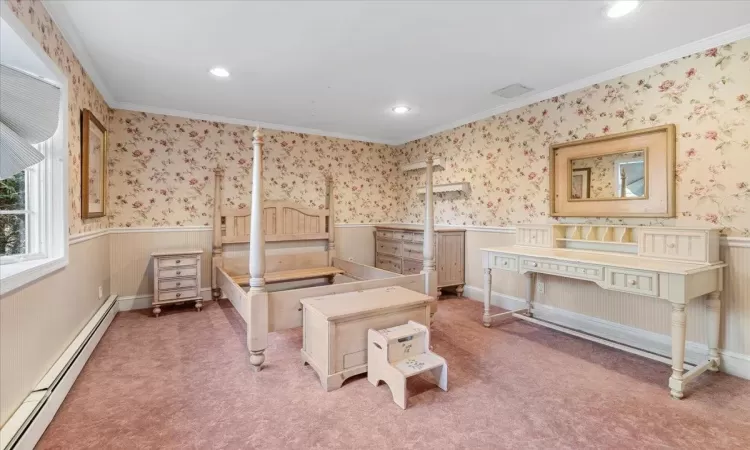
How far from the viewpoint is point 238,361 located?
262 cm

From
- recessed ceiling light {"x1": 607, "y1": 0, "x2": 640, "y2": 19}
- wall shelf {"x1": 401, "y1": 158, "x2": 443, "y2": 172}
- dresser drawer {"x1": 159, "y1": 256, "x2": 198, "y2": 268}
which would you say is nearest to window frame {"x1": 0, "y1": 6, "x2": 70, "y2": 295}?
dresser drawer {"x1": 159, "y1": 256, "x2": 198, "y2": 268}

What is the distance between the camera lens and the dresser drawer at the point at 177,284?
367 cm

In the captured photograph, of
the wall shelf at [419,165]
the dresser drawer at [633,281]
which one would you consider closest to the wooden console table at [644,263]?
the dresser drawer at [633,281]

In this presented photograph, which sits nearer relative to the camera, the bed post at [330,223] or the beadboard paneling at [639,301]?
the beadboard paneling at [639,301]

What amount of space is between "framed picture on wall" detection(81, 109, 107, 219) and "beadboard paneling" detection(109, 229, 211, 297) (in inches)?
22.2

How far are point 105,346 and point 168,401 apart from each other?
1277 mm

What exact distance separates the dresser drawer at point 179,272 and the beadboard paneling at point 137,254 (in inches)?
18.7

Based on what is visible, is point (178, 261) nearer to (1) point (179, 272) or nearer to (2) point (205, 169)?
(1) point (179, 272)

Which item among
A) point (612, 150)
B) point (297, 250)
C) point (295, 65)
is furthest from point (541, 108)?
point (297, 250)

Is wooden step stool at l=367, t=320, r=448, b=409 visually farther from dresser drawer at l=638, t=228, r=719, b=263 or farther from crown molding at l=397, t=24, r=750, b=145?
crown molding at l=397, t=24, r=750, b=145

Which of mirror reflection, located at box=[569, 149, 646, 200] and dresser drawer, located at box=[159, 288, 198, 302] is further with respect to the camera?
dresser drawer, located at box=[159, 288, 198, 302]

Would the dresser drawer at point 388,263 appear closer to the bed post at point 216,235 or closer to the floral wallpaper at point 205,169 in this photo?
the floral wallpaper at point 205,169

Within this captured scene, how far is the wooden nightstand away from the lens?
3.65 m

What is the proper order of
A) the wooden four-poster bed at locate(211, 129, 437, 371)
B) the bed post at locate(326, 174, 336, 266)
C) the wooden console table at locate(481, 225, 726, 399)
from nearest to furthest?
the wooden console table at locate(481, 225, 726, 399)
the wooden four-poster bed at locate(211, 129, 437, 371)
the bed post at locate(326, 174, 336, 266)
